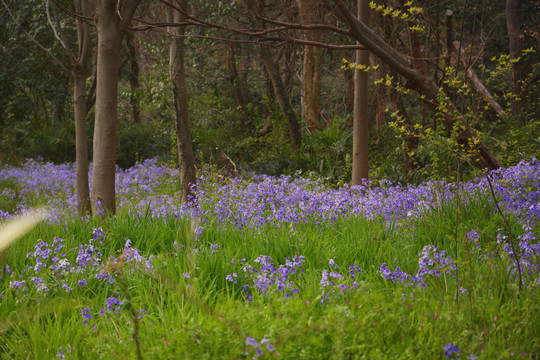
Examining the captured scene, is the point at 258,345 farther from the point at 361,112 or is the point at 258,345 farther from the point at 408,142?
the point at 408,142

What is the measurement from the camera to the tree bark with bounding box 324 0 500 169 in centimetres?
625

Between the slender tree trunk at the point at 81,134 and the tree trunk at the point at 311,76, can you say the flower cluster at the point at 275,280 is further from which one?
the tree trunk at the point at 311,76

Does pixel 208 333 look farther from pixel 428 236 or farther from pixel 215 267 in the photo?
pixel 428 236

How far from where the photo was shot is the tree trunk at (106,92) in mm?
5617

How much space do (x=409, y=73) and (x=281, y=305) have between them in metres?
4.78

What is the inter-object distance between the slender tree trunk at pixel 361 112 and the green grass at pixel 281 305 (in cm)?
297

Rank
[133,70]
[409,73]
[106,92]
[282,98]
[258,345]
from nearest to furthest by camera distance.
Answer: [258,345]
[106,92]
[409,73]
[282,98]
[133,70]

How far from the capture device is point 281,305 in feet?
9.08

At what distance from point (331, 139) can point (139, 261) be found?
8399 mm

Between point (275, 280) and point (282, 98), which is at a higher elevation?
point (282, 98)

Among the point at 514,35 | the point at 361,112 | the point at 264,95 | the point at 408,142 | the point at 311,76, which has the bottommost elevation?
the point at 408,142

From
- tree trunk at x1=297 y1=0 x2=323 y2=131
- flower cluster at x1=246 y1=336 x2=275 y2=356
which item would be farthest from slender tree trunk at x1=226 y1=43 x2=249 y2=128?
flower cluster at x1=246 y1=336 x2=275 y2=356

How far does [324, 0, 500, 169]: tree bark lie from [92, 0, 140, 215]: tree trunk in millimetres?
2552

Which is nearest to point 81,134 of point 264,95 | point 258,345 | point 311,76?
point 258,345
